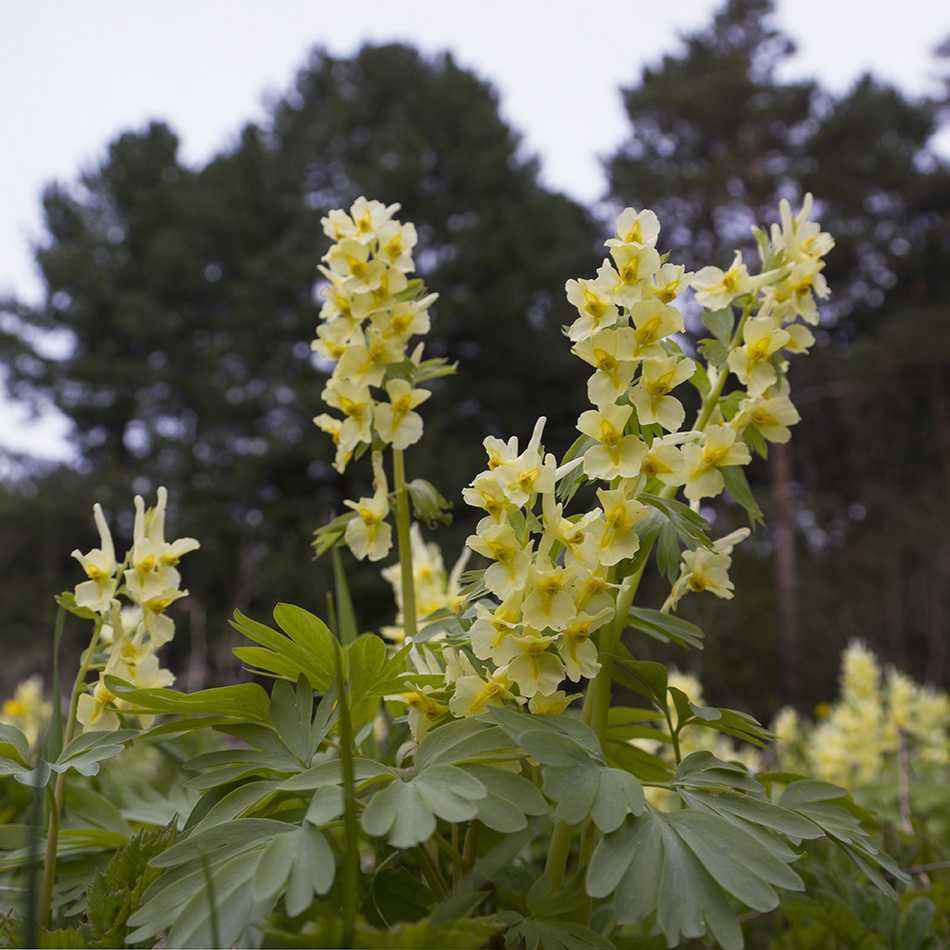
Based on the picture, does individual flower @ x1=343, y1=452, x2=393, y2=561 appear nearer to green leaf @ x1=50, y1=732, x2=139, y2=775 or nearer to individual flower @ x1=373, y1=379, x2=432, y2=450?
individual flower @ x1=373, y1=379, x2=432, y2=450

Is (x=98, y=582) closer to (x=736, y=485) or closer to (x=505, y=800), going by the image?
(x=505, y=800)

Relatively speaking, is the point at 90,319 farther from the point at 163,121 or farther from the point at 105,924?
the point at 105,924

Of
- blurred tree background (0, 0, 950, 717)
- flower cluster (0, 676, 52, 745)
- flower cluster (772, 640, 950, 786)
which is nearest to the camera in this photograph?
flower cluster (0, 676, 52, 745)

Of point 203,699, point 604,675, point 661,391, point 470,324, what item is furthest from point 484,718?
point 470,324

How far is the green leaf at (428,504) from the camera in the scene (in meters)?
1.01

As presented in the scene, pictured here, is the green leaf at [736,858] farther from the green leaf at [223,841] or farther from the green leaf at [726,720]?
the green leaf at [223,841]

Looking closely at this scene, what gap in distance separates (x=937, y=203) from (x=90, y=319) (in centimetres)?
1969

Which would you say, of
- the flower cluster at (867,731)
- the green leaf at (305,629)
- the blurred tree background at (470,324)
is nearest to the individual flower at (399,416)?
the green leaf at (305,629)

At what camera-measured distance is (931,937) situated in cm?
98

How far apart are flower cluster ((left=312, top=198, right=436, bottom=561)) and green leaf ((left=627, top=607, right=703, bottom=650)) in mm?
356

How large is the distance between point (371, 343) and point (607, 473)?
42 cm

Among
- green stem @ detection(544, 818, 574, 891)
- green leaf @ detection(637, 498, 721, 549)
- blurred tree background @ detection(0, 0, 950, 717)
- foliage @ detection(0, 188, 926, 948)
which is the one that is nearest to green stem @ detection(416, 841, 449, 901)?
foliage @ detection(0, 188, 926, 948)

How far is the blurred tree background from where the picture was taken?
42.5ft

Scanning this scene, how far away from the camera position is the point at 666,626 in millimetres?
864
